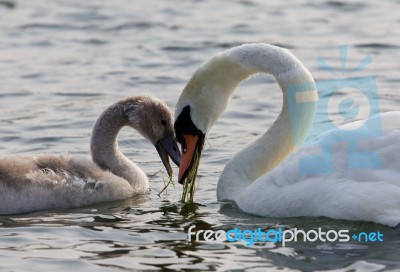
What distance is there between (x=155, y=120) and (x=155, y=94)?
4.19 m

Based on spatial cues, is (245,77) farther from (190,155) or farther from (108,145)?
(108,145)

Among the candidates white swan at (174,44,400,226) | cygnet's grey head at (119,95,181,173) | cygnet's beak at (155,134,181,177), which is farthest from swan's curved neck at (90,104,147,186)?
white swan at (174,44,400,226)

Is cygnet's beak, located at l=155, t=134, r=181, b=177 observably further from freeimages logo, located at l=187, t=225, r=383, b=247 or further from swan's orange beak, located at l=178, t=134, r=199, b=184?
freeimages logo, located at l=187, t=225, r=383, b=247

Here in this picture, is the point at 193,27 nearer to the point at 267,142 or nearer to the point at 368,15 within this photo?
the point at 368,15

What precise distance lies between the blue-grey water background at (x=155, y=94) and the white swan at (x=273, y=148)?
0.19 metres

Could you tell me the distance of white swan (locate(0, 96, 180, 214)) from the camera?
1073cm

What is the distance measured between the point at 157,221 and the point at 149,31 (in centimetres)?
946

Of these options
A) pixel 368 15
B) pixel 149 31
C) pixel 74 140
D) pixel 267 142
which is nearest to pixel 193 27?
pixel 149 31

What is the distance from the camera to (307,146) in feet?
33.8

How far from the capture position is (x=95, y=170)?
37.4ft

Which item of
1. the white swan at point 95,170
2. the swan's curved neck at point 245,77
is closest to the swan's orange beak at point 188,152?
the swan's curved neck at point 245,77

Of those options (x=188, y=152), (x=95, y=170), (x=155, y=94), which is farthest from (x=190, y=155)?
(x=155, y=94)

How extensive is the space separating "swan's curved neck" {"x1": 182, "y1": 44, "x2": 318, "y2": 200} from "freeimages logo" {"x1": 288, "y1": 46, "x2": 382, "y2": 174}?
0.26ft

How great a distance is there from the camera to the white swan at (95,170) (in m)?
10.7
